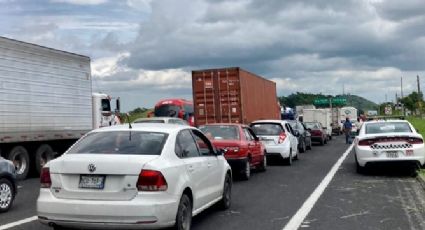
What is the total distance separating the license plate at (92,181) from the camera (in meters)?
6.65

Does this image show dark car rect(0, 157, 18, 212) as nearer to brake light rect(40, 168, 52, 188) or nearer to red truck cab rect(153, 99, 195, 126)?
brake light rect(40, 168, 52, 188)

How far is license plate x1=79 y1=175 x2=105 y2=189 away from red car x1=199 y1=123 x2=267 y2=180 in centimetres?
719

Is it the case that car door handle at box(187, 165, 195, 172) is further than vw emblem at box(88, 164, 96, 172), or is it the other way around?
car door handle at box(187, 165, 195, 172)

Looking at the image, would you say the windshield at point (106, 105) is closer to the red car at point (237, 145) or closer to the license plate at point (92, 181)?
the red car at point (237, 145)

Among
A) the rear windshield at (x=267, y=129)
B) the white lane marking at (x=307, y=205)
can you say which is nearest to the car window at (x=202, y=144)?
the white lane marking at (x=307, y=205)

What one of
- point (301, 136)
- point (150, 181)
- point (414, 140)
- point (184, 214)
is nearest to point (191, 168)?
point (184, 214)

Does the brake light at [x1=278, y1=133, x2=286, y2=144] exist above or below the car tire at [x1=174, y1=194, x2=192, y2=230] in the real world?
above

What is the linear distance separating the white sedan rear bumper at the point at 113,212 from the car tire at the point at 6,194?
3585mm

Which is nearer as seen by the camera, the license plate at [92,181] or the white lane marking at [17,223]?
the license plate at [92,181]

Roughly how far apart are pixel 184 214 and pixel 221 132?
7571 mm

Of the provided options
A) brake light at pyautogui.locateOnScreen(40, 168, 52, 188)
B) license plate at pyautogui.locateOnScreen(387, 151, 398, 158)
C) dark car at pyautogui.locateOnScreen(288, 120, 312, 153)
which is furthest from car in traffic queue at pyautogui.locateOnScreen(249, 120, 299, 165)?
brake light at pyautogui.locateOnScreen(40, 168, 52, 188)

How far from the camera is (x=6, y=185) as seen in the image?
33.2 feet

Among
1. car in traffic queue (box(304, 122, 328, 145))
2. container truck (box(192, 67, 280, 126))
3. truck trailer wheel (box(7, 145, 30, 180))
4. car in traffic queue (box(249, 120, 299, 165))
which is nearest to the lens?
truck trailer wheel (box(7, 145, 30, 180))

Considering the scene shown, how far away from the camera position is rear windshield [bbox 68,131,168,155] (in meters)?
7.12
